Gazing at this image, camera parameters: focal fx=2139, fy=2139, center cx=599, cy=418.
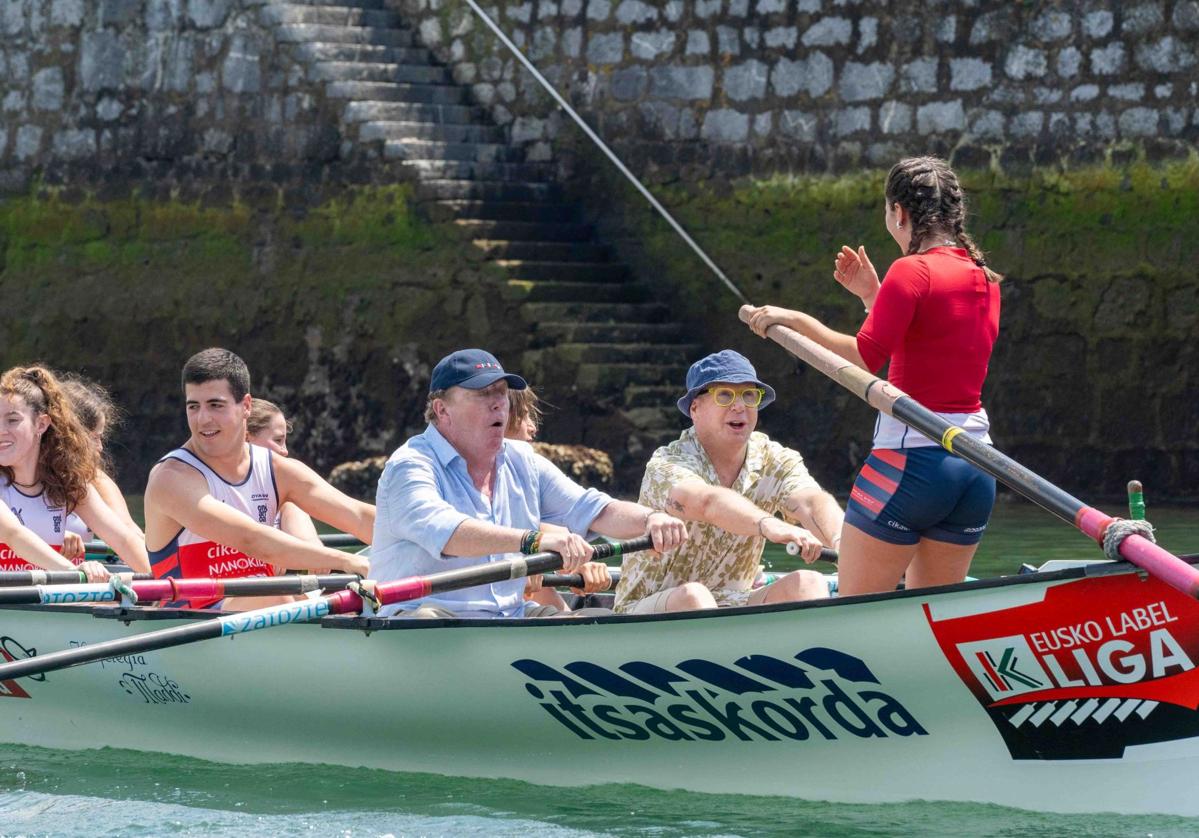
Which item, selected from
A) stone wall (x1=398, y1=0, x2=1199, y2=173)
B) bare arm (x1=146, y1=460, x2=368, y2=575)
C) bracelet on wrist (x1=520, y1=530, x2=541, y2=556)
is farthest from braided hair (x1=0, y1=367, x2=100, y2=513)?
stone wall (x1=398, y1=0, x2=1199, y2=173)

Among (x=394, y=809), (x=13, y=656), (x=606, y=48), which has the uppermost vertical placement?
(x=606, y=48)

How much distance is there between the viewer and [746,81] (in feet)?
44.9

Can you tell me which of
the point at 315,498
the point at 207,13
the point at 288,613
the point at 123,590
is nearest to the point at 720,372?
the point at 288,613

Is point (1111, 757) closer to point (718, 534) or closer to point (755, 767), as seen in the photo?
point (755, 767)

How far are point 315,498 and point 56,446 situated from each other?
1.10m

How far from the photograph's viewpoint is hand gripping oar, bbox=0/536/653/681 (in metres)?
6.11

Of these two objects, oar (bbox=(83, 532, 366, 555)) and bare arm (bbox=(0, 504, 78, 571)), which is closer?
bare arm (bbox=(0, 504, 78, 571))

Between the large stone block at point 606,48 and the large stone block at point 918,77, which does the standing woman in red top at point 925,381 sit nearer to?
the large stone block at point 918,77

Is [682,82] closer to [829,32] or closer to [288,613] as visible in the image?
[829,32]

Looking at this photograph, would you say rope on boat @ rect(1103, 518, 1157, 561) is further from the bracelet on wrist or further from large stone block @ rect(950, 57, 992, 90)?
large stone block @ rect(950, 57, 992, 90)

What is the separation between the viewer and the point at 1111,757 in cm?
579

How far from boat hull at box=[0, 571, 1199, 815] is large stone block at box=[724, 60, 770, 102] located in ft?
24.8

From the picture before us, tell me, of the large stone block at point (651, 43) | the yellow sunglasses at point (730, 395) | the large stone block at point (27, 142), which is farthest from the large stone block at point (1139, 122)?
the large stone block at point (27, 142)

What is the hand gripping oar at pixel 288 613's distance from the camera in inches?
241
